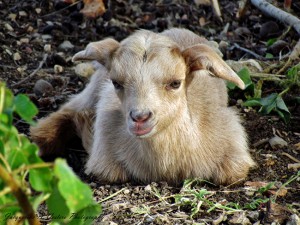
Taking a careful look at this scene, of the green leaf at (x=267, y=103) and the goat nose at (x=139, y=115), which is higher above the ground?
the goat nose at (x=139, y=115)

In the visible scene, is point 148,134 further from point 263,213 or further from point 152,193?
point 263,213

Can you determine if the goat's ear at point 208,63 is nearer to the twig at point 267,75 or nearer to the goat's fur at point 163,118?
the goat's fur at point 163,118

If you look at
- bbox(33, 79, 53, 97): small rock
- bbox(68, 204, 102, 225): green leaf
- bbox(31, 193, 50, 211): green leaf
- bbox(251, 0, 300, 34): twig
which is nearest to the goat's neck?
bbox(33, 79, 53, 97): small rock

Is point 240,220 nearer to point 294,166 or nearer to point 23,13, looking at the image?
point 294,166

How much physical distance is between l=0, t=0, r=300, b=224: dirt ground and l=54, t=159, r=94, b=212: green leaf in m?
1.98

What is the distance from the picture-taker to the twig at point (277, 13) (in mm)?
7242

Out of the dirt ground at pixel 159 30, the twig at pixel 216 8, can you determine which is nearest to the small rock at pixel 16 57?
the dirt ground at pixel 159 30

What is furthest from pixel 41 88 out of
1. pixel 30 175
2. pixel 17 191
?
pixel 17 191

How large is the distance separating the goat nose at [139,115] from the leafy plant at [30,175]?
1683 mm

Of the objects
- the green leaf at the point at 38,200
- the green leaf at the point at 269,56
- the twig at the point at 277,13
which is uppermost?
the green leaf at the point at 38,200

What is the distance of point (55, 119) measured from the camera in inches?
233

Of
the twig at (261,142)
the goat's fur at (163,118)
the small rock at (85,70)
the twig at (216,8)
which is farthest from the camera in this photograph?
the twig at (216,8)

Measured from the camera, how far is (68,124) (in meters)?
5.97

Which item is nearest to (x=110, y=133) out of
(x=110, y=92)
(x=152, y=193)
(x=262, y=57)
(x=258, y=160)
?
(x=110, y=92)
